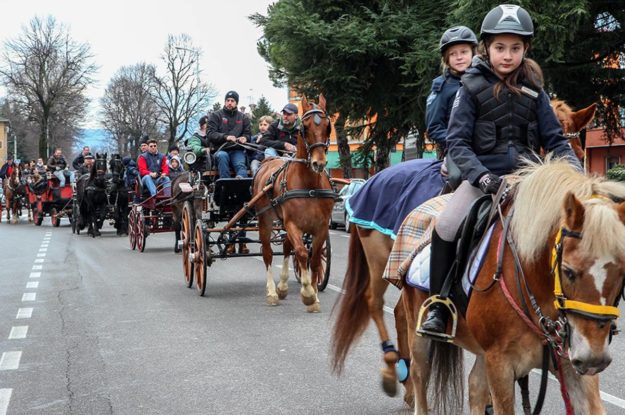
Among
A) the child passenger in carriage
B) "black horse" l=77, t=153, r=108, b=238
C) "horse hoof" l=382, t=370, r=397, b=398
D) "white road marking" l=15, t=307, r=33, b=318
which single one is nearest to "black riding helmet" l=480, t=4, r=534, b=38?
the child passenger in carriage

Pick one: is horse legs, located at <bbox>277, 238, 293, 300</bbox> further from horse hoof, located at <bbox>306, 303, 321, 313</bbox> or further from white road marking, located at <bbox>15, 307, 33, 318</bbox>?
white road marking, located at <bbox>15, 307, 33, 318</bbox>

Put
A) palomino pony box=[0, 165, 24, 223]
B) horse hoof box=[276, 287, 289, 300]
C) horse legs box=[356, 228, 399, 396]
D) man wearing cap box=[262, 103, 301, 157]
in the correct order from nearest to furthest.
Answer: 1. horse legs box=[356, 228, 399, 396]
2. horse hoof box=[276, 287, 289, 300]
3. man wearing cap box=[262, 103, 301, 157]
4. palomino pony box=[0, 165, 24, 223]

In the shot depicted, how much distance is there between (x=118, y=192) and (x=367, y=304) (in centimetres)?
1934

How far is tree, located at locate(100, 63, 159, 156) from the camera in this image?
84.7 meters

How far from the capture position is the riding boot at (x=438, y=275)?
441 centimetres

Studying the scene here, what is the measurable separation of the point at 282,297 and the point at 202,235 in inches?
63.2

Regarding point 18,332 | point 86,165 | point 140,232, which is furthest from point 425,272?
point 86,165

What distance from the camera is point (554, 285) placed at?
Answer: 3.57 meters

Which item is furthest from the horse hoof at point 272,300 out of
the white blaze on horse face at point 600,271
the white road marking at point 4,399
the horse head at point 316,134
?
the white blaze on horse face at point 600,271

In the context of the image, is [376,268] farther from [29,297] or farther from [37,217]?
[37,217]

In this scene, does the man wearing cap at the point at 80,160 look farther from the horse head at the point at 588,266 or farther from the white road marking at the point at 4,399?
the horse head at the point at 588,266

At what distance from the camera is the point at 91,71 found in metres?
68.8

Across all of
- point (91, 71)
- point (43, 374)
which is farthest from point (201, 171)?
point (91, 71)

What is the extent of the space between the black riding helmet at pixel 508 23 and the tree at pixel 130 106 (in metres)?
81.1
